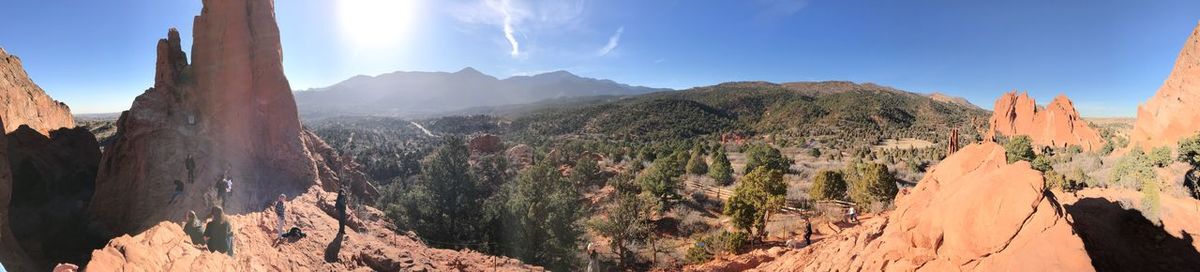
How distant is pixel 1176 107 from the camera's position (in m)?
17.4

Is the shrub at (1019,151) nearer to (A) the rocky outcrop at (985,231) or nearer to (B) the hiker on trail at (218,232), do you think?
(A) the rocky outcrop at (985,231)

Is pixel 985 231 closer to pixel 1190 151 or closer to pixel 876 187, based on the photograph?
pixel 1190 151

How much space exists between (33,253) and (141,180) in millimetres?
2249

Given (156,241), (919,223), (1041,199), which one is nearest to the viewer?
(1041,199)

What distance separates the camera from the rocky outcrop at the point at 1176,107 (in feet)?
54.8

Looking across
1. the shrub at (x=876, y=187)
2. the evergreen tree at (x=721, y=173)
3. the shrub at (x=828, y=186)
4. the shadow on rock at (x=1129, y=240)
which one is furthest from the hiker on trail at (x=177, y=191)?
the evergreen tree at (x=721, y=173)

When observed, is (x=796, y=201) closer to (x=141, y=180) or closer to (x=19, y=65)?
(x=141, y=180)

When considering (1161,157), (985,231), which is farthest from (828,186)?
(985,231)

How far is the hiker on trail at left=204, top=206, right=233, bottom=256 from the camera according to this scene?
960cm

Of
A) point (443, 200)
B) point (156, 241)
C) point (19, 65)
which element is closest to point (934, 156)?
point (443, 200)

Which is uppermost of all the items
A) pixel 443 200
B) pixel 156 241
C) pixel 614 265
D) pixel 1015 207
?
pixel 1015 207

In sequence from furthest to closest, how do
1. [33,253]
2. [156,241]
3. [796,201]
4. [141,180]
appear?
[796,201]
[141,180]
[33,253]
[156,241]

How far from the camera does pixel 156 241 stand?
8570 millimetres

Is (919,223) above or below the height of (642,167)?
above
